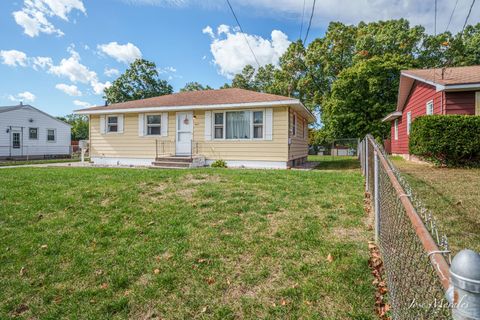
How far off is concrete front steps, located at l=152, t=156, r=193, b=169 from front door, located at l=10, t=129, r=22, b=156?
57.7 ft

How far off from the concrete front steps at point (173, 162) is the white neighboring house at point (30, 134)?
52.1 feet

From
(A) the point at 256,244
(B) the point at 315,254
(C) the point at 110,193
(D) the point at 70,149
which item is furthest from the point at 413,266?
(D) the point at 70,149

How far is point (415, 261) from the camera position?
82.0 inches

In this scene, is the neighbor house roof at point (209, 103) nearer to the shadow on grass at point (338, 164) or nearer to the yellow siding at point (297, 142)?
the yellow siding at point (297, 142)

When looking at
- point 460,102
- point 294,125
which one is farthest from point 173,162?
point 460,102

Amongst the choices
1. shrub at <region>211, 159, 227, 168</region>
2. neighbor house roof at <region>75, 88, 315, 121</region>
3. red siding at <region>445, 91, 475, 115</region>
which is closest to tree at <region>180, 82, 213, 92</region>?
neighbor house roof at <region>75, 88, 315, 121</region>

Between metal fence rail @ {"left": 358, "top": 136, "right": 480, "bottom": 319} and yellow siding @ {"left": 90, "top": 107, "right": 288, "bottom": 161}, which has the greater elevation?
yellow siding @ {"left": 90, "top": 107, "right": 288, "bottom": 161}

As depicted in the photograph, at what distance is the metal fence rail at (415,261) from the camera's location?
3.11 ft

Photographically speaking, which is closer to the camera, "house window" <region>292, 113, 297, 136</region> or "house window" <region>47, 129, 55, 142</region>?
"house window" <region>292, 113, 297, 136</region>

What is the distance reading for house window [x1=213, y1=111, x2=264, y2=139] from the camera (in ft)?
39.9

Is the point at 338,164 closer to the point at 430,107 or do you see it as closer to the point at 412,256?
the point at 430,107

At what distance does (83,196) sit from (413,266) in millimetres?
5867

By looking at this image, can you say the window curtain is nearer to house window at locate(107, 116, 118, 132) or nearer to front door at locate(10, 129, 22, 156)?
house window at locate(107, 116, 118, 132)

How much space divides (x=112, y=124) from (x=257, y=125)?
7632mm
